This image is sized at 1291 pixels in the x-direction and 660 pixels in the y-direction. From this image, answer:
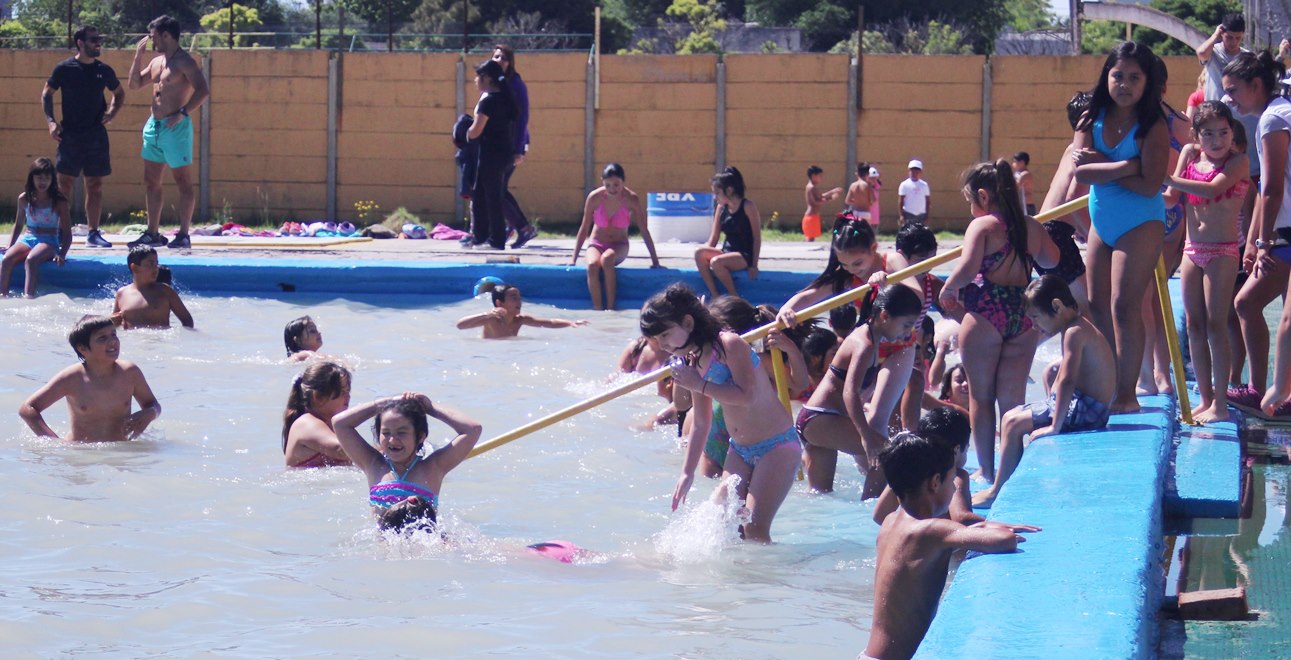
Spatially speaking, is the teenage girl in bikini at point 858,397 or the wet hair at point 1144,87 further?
the teenage girl in bikini at point 858,397

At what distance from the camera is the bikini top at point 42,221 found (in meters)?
12.4

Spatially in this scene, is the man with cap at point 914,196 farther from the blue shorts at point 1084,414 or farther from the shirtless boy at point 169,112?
the blue shorts at point 1084,414

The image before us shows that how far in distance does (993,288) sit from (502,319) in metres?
6.05

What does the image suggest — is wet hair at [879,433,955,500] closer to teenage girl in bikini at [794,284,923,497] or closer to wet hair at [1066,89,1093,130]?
teenage girl in bikini at [794,284,923,497]

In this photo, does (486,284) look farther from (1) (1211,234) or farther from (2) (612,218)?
(1) (1211,234)

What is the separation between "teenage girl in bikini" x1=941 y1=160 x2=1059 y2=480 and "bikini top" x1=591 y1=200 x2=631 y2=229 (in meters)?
6.99

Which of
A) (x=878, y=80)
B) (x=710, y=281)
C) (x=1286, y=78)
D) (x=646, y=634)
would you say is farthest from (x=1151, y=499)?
(x=878, y=80)

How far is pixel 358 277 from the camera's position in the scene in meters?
12.9

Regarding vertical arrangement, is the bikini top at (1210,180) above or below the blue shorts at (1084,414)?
above

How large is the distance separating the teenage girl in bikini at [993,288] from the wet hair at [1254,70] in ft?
3.95

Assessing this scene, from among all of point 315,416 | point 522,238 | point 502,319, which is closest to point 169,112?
point 522,238

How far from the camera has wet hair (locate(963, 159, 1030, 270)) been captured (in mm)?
5520

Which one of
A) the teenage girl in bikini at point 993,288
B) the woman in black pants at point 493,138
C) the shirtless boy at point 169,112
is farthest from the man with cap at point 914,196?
the teenage girl in bikini at point 993,288

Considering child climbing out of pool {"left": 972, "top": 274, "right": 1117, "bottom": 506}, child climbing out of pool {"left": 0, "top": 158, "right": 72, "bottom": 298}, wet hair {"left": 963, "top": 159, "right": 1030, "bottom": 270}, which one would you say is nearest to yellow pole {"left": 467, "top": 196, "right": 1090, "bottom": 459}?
wet hair {"left": 963, "top": 159, "right": 1030, "bottom": 270}
